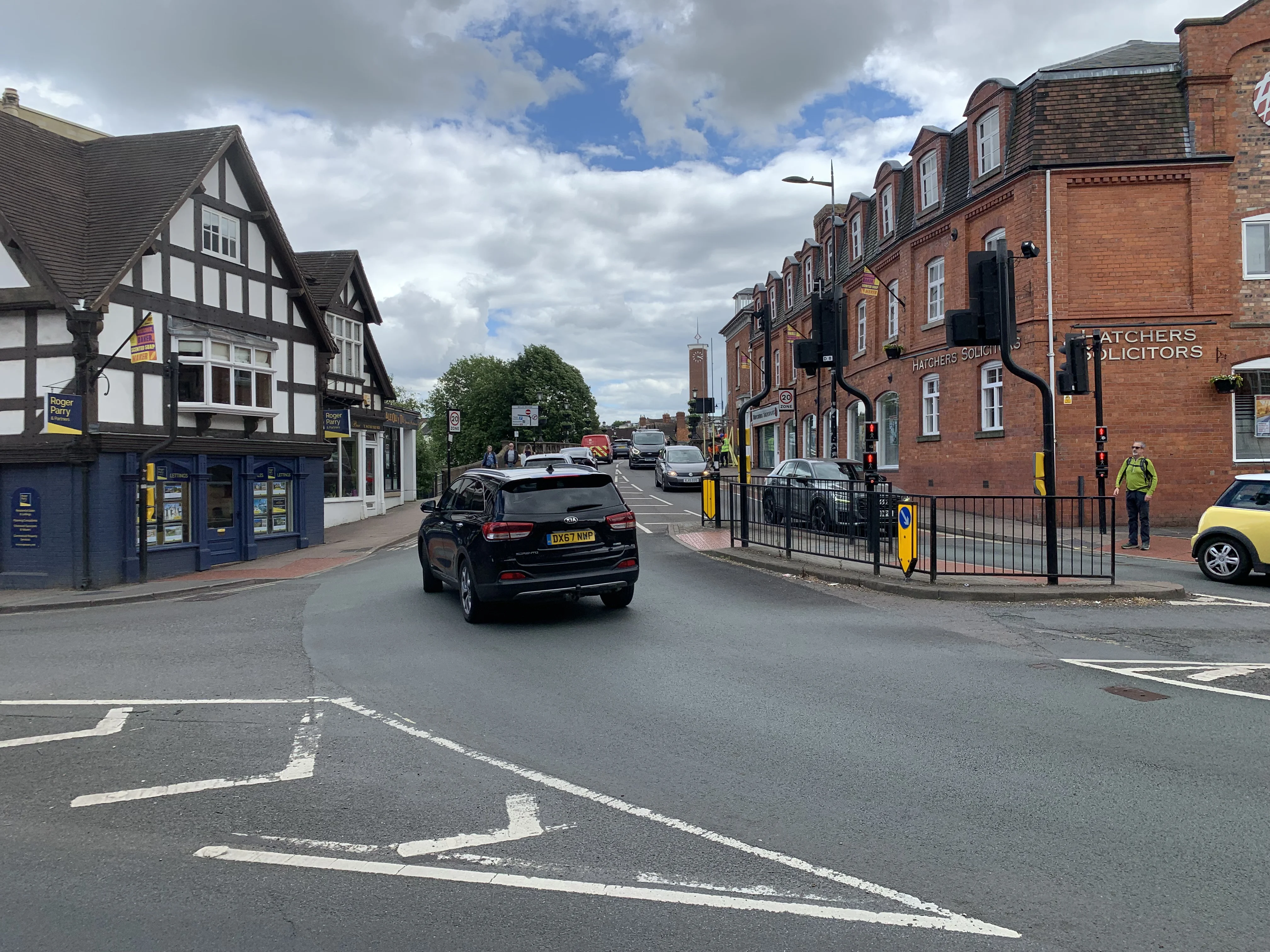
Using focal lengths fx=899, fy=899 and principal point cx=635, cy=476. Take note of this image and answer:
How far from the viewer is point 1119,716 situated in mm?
6035

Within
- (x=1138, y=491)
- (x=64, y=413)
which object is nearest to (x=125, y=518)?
(x=64, y=413)

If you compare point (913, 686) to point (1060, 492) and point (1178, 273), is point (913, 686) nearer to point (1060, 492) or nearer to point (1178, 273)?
point (1060, 492)

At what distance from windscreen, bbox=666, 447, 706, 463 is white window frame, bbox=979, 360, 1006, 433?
13.4 m

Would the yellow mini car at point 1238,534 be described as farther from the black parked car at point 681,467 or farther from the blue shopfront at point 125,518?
the black parked car at point 681,467

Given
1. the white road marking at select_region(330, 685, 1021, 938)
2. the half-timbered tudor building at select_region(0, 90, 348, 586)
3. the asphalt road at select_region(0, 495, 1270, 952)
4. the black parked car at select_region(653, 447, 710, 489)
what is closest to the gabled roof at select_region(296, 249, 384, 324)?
the half-timbered tudor building at select_region(0, 90, 348, 586)

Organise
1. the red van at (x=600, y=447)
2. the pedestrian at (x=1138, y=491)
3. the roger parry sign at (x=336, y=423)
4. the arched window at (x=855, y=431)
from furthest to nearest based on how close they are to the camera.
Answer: the red van at (x=600, y=447), the arched window at (x=855, y=431), the roger parry sign at (x=336, y=423), the pedestrian at (x=1138, y=491)

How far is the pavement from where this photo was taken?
48.0 feet

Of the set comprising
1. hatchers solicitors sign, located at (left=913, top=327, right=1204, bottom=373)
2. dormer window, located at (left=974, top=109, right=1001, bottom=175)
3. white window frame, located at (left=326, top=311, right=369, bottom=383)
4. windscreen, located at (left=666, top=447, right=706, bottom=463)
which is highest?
dormer window, located at (left=974, top=109, right=1001, bottom=175)

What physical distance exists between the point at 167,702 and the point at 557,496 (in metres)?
4.36

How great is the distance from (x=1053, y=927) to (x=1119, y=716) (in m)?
3.21

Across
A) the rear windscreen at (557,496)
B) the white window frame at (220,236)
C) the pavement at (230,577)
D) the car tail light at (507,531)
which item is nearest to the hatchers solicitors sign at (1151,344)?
the rear windscreen at (557,496)

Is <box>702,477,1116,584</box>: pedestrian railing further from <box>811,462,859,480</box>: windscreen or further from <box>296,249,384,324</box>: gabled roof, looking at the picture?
<box>296,249,384,324</box>: gabled roof

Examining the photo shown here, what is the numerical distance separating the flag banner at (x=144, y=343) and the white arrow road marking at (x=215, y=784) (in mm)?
11880

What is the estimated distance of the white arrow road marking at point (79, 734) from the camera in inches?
236
